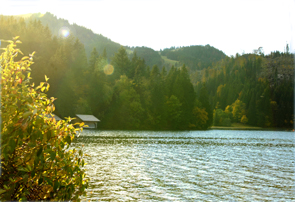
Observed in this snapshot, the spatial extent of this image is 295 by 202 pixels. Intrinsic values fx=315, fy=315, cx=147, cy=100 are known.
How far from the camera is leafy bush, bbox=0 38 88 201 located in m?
5.33

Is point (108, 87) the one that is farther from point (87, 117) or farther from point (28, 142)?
point (28, 142)

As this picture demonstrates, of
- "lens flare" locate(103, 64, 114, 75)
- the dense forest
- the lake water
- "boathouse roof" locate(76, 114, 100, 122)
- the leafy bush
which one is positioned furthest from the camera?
"lens flare" locate(103, 64, 114, 75)

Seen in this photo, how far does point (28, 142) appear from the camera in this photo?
226 inches

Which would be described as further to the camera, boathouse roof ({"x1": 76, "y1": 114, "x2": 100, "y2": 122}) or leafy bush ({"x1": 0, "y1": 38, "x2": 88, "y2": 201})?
boathouse roof ({"x1": 76, "y1": 114, "x2": 100, "y2": 122})

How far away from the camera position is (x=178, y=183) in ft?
54.2

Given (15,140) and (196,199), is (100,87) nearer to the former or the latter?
(196,199)

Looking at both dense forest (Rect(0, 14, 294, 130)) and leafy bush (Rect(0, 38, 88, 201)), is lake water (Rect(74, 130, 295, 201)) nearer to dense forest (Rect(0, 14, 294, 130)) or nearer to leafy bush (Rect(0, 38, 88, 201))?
leafy bush (Rect(0, 38, 88, 201))

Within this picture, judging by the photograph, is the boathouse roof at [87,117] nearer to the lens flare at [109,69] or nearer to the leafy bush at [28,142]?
the lens flare at [109,69]

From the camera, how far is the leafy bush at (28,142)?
5332 mm

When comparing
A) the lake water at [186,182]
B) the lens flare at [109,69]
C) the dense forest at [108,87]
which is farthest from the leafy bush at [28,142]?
the lens flare at [109,69]

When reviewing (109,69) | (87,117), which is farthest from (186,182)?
(109,69)

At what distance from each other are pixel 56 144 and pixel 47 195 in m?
1.44

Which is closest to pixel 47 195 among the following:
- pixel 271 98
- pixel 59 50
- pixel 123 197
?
pixel 123 197

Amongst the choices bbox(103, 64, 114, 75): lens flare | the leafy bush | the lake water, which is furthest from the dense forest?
the leafy bush
